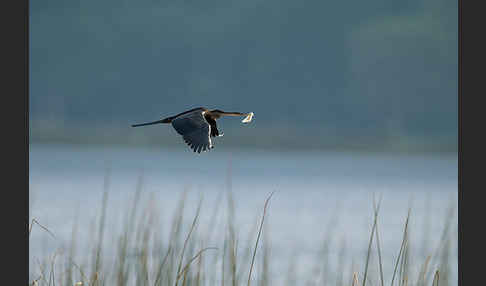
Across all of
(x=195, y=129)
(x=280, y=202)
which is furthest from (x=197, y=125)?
(x=280, y=202)

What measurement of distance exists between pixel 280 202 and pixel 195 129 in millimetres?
12153

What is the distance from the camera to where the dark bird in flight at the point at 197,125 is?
2482 mm

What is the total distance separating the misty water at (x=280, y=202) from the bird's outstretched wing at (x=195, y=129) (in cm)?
52

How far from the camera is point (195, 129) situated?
2.56 metres

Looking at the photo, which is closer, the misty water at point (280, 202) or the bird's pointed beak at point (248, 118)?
the bird's pointed beak at point (248, 118)

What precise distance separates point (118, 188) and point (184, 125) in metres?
11.9

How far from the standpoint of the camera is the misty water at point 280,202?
4.79 metres

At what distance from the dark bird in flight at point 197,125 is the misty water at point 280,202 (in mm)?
479

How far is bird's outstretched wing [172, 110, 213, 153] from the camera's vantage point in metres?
2.48

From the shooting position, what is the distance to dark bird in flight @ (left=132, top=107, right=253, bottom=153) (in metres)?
2.48

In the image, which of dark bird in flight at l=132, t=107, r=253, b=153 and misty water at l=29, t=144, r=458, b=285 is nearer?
dark bird in flight at l=132, t=107, r=253, b=153

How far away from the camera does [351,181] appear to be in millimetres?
19141

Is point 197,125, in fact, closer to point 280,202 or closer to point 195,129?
point 195,129

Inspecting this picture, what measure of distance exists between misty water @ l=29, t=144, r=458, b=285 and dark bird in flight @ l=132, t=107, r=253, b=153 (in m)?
0.48
